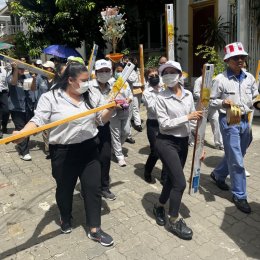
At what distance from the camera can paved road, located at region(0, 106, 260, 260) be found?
3416 mm

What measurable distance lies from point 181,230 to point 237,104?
169cm

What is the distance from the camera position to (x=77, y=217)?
4.15 metres

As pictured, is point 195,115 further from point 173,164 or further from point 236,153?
point 236,153

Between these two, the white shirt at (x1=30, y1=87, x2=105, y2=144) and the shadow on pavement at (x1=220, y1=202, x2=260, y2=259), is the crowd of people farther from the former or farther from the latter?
the shadow on pavement at (x1=220, y1=202, x2=260, y2=259)

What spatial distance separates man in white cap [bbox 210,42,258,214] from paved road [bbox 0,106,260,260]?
291 mm

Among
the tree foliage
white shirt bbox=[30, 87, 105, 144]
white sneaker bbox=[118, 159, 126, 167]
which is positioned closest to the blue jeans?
white shirt bbox=[30, 87, 105, 144]

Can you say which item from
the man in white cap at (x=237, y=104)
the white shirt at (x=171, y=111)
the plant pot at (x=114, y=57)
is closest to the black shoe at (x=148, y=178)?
the man in white cap at (x=237, y=104)

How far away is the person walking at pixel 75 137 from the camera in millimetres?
3316

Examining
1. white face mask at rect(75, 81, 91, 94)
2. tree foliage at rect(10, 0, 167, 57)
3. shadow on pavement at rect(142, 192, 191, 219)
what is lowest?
shadow on pavement at rect(142, 192, 191, 219)

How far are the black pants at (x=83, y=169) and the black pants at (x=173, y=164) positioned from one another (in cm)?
70

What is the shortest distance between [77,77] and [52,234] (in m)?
1.74

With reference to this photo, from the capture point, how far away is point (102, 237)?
3.53 metres

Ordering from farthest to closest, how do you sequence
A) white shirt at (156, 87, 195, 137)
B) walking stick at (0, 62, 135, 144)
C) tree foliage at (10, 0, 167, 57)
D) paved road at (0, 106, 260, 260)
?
tree foliage at (10, 0, 167, 57) < white shirt at (156, 87, 195, 137) < paved road at (0, 106, 260, 260) < walking stick at (0, 62, 135, 144)

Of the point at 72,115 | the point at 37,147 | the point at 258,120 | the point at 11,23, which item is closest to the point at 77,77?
the point at 72,115
